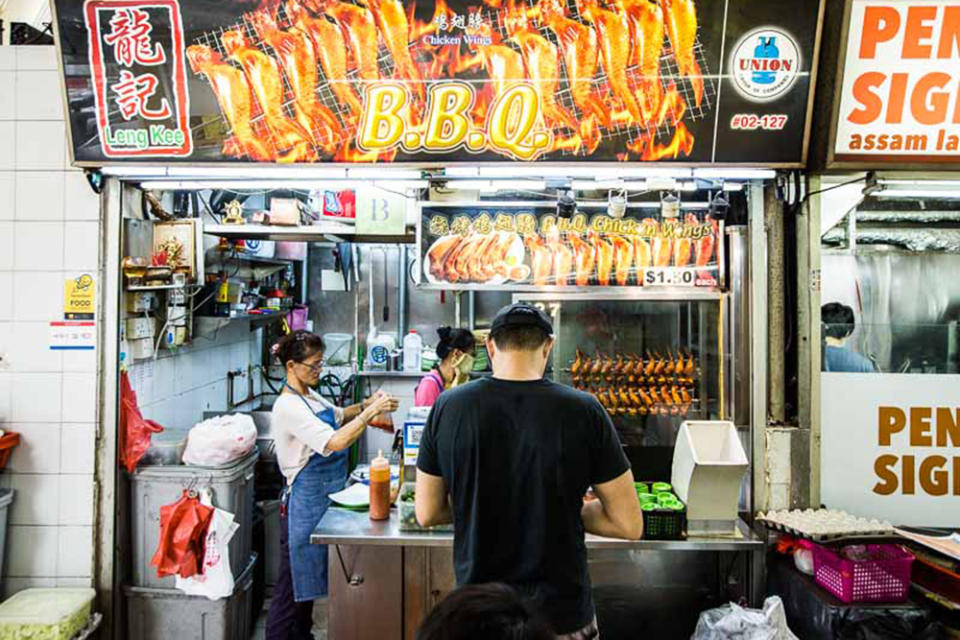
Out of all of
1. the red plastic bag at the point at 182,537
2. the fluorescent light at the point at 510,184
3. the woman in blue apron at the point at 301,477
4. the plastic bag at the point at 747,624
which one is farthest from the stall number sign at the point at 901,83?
the red plastic bag at the point at 182,537

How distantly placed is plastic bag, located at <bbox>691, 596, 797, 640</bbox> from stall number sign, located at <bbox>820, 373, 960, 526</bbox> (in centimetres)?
76

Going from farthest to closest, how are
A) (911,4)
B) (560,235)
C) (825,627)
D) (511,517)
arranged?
(560,235)
(911,4)
(825,627)
(511,517)

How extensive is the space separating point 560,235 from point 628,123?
90 centimetres

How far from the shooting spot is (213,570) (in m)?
3.58

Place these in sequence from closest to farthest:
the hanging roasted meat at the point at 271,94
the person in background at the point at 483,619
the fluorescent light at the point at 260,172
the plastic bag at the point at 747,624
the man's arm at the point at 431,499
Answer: the person in background at the point at 483,619
the man's arm at the point at 431,499
the plastic bag at the point at 747,624
the hanging roasted meat at the point at 271,94
the fluorescent light at the point at 260,172

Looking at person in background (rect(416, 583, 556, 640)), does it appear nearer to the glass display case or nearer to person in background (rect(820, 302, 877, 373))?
the glass display case

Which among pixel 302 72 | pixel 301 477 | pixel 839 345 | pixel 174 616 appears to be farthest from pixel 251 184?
pixel 839 345

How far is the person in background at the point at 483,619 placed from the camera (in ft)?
3.47

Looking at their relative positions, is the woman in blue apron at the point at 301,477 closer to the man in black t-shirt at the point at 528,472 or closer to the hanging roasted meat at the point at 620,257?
the man in black t-shirt at the point at 528,472

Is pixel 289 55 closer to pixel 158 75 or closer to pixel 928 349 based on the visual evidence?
pixel 158 75

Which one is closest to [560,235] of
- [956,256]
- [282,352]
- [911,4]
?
[282,352]

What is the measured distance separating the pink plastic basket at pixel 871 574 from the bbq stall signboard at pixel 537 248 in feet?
5.62

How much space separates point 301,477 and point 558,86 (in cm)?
254

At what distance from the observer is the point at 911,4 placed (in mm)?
2990
